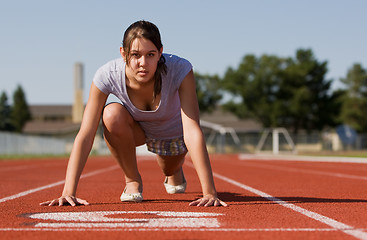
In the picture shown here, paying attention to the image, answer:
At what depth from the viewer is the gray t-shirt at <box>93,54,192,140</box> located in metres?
4.82

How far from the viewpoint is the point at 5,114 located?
75.8m

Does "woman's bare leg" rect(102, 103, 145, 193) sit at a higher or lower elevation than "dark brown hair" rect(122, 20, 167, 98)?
lower

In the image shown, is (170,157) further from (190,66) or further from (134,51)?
(134,51)

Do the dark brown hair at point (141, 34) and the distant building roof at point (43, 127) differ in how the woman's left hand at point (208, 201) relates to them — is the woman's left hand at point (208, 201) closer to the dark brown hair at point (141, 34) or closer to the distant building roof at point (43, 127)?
the dark brown hair at point (141, 34)

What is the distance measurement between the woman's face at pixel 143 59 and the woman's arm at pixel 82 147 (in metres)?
0.45

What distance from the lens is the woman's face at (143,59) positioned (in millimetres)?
4442

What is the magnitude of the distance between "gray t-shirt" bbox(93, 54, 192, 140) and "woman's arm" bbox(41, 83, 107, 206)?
0.38ft

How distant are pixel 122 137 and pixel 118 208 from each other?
827 millimetres

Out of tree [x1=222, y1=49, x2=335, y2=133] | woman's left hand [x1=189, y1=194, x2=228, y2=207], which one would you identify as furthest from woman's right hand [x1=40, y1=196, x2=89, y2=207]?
tree [x1=222, y1=49, x2=335, y2=133]

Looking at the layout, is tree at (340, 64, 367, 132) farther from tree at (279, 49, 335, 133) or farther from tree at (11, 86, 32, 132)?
tree at (11, 86, 32, 132)

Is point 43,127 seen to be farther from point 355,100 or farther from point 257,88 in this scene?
point 355,100

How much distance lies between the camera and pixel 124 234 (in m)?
3.26

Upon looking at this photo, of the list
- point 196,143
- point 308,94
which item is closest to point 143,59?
point 196,143

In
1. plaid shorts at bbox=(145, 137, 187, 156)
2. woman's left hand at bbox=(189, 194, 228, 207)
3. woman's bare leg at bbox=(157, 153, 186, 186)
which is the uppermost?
plaid shorts at bbox=(145, 137, 187, 156)
